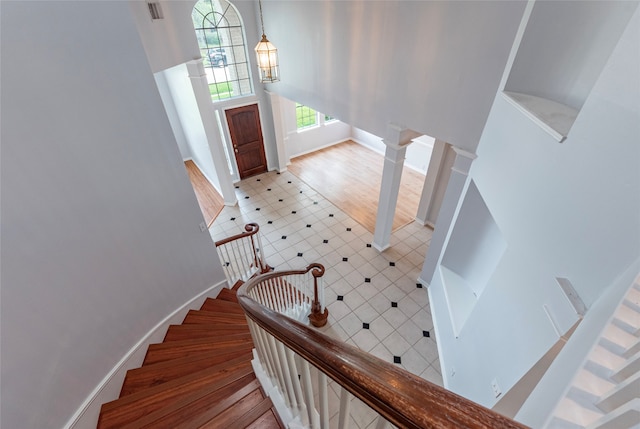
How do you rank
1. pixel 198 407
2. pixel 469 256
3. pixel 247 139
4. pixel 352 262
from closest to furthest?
1. pixel 198 407
2. pixel 469 256
3. pixel 352 262
4. pixel 247 139

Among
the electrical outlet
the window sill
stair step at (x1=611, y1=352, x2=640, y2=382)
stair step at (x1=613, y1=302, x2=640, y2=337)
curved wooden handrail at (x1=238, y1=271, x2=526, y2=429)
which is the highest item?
curved wooden handrail at (x1=238, y1=271, x2=526, y2=429)

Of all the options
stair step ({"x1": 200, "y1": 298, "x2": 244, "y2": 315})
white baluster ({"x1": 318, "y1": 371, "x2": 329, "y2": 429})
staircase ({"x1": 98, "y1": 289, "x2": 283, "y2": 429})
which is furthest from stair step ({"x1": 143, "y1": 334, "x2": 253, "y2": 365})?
white baluster ({"x1": 318, "y1": 371, "x2": 329, "y2": 429})

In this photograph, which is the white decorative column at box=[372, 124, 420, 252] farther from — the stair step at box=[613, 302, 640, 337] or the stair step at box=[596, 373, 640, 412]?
the stair step at box=[596, 373, 640, 412]

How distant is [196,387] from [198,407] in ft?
0.89

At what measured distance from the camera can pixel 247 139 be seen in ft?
23.7

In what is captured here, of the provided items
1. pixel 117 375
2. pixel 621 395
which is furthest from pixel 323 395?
pixel 117 375

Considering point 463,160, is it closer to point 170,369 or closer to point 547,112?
point 547,112

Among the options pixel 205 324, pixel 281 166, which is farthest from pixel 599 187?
pixel 281 166

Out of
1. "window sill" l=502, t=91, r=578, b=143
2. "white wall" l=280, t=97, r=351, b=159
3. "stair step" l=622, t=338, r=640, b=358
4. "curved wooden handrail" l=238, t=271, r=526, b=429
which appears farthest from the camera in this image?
"white wall" l=280, t=97, r=351, b=159

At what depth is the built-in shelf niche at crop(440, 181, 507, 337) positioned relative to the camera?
10.9ft

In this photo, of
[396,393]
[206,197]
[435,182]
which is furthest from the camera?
[206,197]

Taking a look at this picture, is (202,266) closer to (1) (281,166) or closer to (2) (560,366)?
(2) (560,366)

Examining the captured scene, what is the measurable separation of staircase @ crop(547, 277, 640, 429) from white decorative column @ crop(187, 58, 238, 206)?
5.85m

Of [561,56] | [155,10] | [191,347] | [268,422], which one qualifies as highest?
[155,10]
